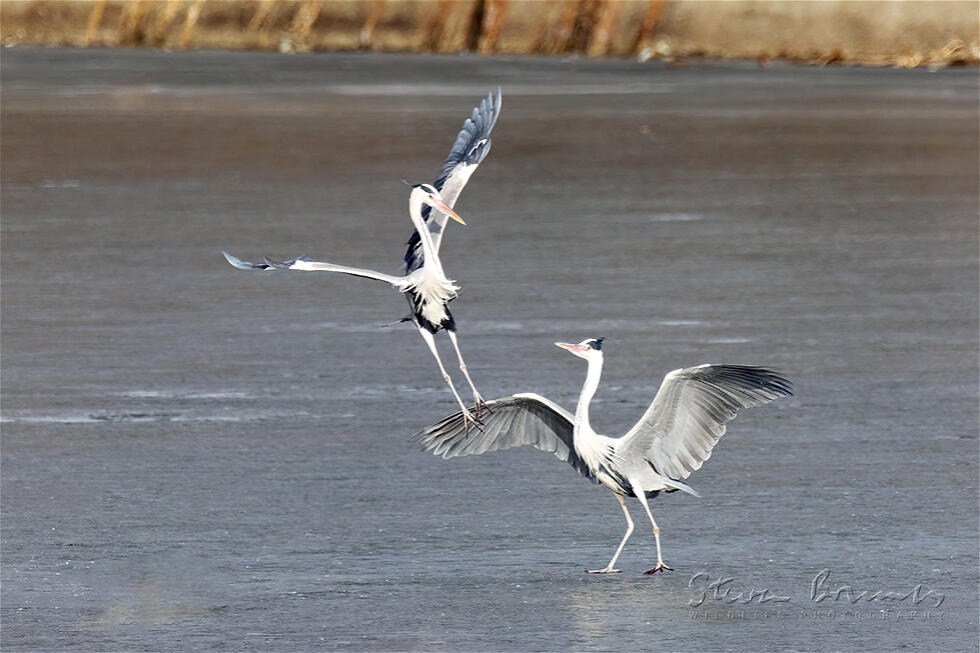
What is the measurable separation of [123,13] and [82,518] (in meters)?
32.5

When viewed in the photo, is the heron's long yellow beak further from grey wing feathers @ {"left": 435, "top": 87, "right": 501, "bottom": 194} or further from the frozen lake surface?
the frozen lake surface

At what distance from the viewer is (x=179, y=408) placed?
9289 mm

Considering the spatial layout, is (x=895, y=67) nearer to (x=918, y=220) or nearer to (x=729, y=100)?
(x=729, y=100)

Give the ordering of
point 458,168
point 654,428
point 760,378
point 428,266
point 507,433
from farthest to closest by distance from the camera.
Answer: point 507,433 < point 654,428 < point 760,378 < point 458,168 < point 428,266

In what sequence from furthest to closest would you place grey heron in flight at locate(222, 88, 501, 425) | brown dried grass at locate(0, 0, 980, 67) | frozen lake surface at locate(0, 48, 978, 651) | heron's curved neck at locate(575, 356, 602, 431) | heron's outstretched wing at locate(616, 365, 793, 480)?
brown dried grass at locate(0, 0, 980, 67)
frozen lake surface at locate(0, 48, 978, 651)
heron's outstretched wing at locate(616, 365, 793, 480)
heron's curved neck at locate(575, 356, 602, 431)
grey heron in flight at locate(222, 88, 501, 425)

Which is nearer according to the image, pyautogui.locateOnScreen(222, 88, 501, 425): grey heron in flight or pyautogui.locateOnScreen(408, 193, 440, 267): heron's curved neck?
pyautogui.locateOnScreen(222, 88, 501, 425): grey heron in flight

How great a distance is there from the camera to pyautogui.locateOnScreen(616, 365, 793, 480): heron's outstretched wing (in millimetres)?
5820

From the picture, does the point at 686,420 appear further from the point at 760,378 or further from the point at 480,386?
the point at 480,386

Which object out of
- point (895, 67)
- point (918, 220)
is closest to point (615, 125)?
point (918, 220)

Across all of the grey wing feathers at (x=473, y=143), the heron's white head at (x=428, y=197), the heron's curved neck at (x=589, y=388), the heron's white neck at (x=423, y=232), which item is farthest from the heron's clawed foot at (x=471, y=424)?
the heron's white head at (x=428, y=197)

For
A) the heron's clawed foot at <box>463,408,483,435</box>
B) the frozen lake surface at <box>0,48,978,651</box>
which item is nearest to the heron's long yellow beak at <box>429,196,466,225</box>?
the heron's clawed foot at <box>463,408,483,435</box>

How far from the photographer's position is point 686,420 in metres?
5.89

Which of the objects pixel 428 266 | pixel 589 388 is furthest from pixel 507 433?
pixel 428 266

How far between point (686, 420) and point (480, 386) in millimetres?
3873
